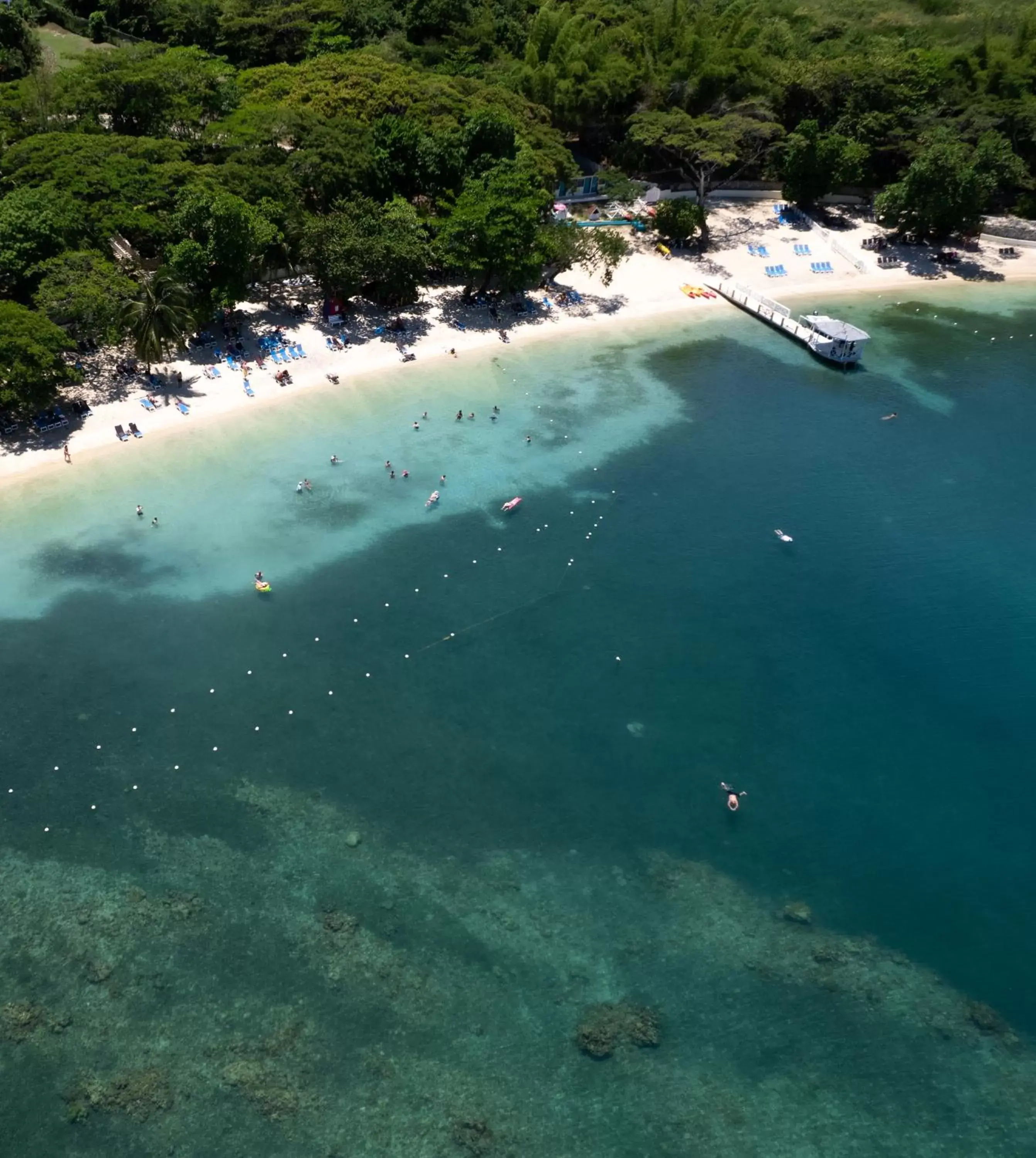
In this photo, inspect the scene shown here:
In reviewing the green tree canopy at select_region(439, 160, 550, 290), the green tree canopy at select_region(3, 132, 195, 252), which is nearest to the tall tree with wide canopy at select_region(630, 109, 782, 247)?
the green tree canopy at select_region(439, 160, 550, 290)

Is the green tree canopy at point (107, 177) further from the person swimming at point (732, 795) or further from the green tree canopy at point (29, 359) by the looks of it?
Result: the person swimming at point (732, 795)

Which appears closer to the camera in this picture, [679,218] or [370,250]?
[370,250]

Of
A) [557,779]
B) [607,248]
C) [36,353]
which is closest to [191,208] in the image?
[36,353]

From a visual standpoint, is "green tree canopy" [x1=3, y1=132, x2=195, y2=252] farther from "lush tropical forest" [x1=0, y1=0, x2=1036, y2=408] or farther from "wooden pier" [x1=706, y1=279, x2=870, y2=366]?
"wooden pier" [x1=706, y1=279, x2=870, y2=366]

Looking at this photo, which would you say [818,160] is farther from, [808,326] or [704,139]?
[808,326]

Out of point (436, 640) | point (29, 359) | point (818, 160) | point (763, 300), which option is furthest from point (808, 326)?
point (29, 359)

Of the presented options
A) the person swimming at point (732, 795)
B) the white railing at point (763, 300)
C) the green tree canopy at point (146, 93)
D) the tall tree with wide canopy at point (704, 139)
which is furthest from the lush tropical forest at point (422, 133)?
the person swimming at point (732, 795)

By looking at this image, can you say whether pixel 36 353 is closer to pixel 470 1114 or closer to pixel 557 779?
pixel 557 779
